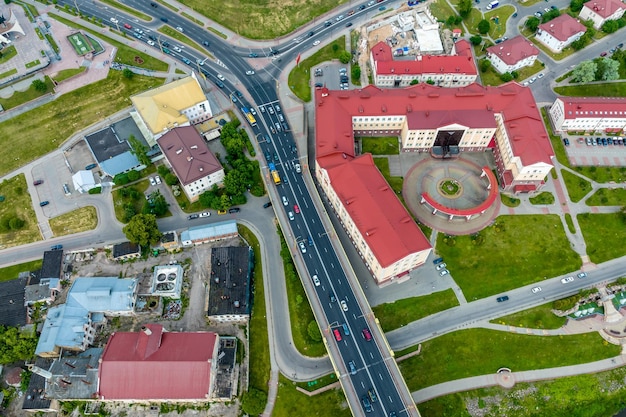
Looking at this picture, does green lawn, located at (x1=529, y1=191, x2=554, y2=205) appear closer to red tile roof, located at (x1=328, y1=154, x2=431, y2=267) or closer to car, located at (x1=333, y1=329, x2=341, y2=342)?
red tile roof, located at (x1=328, y1=154, x2=431, y2=267)

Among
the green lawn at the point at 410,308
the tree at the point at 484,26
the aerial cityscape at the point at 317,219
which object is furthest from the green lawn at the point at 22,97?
the tree at the point at 484,26

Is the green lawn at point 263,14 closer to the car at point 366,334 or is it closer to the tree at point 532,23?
the tree at point 532,23

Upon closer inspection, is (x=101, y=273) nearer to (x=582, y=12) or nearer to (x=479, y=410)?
(x=479, y=410)

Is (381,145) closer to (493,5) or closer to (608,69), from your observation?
(608,69)

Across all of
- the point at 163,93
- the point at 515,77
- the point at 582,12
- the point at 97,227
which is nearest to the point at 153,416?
the point at 97,227

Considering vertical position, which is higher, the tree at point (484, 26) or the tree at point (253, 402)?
the tree at point (484, 26)

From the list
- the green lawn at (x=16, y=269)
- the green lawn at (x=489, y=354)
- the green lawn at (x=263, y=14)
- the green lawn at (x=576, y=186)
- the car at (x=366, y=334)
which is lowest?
the green lawn at (x=489, y=354)

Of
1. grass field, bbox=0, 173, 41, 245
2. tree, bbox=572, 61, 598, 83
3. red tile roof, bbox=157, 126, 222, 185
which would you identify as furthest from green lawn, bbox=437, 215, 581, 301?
grass field, bbox=0, 173, 41, 245
